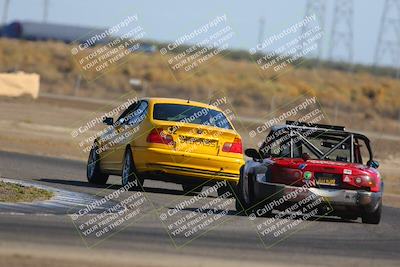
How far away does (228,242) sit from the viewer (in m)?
12.8

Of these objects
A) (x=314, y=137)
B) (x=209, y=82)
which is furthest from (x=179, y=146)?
(x=209, y=82)

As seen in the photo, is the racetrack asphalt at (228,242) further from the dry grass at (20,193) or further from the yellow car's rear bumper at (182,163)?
the dry grass at (20,193)

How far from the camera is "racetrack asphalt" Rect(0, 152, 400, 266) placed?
37.3 feet

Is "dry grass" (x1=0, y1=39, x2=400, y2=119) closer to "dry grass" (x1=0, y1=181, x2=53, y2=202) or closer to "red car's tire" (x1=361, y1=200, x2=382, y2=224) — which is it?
"dry grass" (x1=0, y1=181, x2=53, y2=202)

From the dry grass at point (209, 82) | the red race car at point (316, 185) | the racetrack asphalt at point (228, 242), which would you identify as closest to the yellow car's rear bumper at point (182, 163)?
the racetrack asphalt at point (228, 242)

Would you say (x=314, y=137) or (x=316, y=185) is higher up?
(x=314, y=137)

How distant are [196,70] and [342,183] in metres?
70.4

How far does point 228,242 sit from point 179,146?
5.50m

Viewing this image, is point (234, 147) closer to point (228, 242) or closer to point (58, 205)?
point (58, 205)

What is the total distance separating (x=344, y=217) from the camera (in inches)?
666

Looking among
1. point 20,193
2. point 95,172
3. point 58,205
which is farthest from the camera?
point 95,172

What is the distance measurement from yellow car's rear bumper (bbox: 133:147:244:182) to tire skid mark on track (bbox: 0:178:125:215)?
4.08ft

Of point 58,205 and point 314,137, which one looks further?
point 314,137

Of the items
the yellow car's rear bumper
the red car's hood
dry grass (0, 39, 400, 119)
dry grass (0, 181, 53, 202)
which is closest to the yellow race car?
the yellow car's rear bumper
